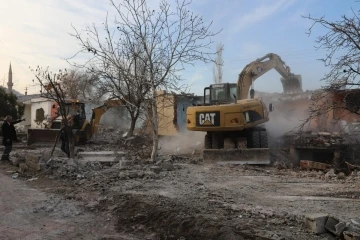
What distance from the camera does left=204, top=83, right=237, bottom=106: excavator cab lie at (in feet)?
49.8

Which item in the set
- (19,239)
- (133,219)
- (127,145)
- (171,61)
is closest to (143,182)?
(133,219)

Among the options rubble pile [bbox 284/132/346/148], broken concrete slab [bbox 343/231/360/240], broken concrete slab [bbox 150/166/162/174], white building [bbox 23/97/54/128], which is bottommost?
broken concrete slab [bbox 343/231/360/240]

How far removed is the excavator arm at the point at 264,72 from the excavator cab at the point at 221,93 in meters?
0.75

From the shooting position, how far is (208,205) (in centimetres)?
665

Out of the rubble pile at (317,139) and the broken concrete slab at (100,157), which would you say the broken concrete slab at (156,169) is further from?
the rubble pile at (317,139)

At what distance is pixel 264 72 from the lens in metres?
17.6

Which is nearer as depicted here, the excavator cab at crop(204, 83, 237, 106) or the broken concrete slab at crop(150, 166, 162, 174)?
the broken concrete slab at crop(150, 166, 162, 174)

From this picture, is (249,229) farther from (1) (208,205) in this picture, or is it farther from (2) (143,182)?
(2) (143,182)

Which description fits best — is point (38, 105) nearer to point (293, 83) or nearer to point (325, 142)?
point (293, 83)

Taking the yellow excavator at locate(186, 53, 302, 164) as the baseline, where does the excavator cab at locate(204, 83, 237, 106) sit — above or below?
above

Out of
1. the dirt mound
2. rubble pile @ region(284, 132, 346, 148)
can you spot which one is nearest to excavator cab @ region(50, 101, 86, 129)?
rubble pile @ region(284, 132, 346, 148)

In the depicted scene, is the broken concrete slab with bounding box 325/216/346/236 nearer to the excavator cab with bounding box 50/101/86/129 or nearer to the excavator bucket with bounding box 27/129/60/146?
the excavator bucket with bounding box 27/129/60/146

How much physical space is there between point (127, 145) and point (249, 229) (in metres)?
15.3

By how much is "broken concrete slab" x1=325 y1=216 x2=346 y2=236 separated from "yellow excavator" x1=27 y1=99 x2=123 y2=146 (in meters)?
15.3
